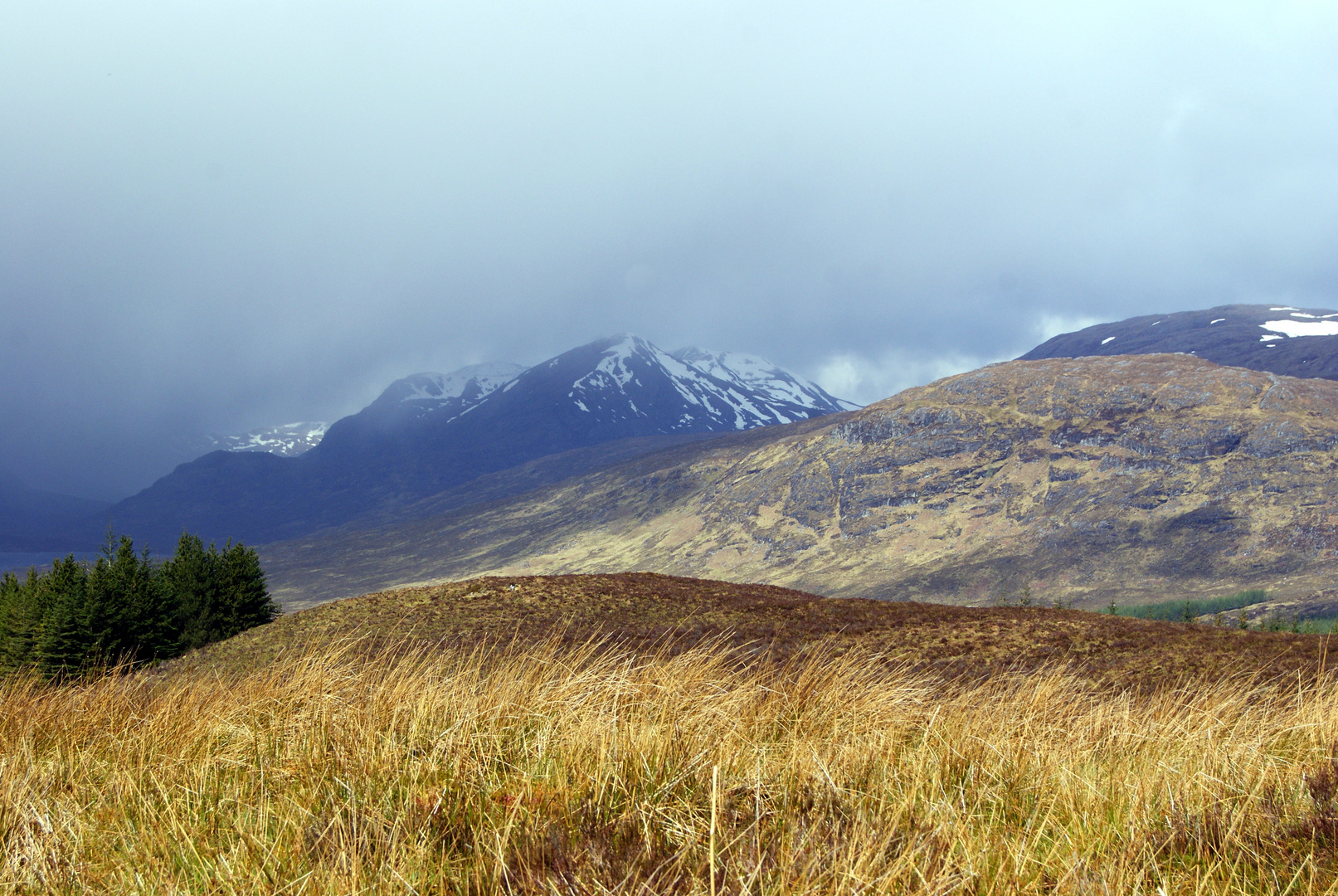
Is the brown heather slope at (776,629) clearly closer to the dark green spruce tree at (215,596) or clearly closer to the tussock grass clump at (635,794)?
the dark green spruce tree at (215,596)

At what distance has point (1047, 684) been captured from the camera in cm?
730

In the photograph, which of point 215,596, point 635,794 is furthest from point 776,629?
point 215,596

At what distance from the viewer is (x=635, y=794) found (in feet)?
11.8

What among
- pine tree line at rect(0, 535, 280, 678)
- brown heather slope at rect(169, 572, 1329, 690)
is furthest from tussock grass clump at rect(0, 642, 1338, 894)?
pine tree line at rect(0, 535, 280, 678)

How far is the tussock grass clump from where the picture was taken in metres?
2.89

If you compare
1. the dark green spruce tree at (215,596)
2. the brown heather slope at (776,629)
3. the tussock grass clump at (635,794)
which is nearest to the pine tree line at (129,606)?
the dark green spruce tree at (215,596)

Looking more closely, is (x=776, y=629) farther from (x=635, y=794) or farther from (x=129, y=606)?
(x=129, y=606)

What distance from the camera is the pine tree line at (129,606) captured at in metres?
24.2

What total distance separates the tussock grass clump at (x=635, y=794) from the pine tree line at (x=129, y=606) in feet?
66.9

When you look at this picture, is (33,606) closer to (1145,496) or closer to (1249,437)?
(1145,496)

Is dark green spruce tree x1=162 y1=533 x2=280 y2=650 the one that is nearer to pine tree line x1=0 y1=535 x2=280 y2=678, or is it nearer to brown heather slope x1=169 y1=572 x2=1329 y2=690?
pine tree line x1=0 y1=535 x2=280 y2=678

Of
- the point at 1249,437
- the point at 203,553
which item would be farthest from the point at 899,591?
the point at 203,553

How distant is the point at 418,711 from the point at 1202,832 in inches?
154

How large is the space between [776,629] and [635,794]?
17059 millimetres
